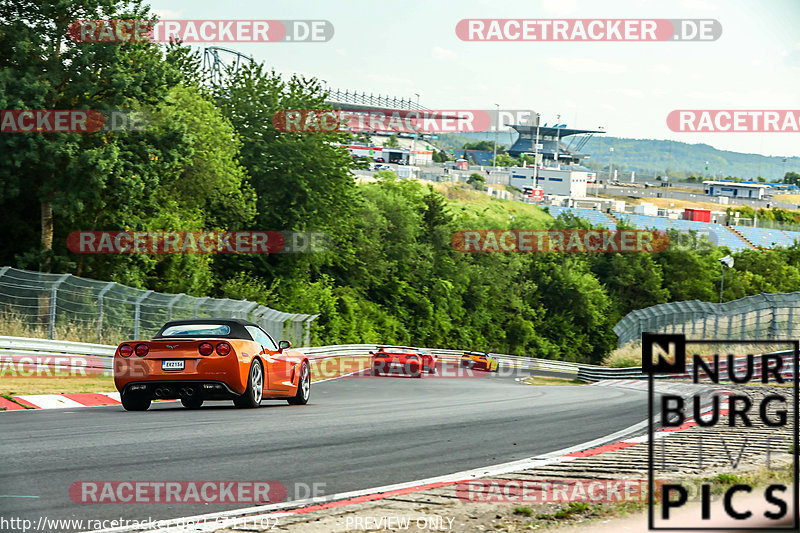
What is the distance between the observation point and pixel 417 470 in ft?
27.3

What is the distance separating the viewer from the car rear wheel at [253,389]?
12.9 m

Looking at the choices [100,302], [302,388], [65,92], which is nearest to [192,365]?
[302,388]

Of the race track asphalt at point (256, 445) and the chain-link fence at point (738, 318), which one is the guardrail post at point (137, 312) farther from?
the chain-link fence at point (738, 318)

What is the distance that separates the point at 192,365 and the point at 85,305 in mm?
8096

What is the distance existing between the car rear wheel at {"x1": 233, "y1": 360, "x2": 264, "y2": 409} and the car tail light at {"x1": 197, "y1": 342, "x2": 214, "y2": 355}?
86 cm

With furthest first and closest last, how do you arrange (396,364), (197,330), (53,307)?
1. (396,364)
2. (53,307)
3. (197,330)

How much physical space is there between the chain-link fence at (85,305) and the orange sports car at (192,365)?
6.28 m

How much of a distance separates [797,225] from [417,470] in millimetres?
153754

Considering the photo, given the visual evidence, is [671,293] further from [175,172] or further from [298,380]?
[298,380]

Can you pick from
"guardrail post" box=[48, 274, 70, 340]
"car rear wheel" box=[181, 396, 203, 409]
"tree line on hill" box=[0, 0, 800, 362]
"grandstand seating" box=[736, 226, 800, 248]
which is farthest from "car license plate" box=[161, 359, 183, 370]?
"grandstand seating" box=[736, 226, 800, 248]

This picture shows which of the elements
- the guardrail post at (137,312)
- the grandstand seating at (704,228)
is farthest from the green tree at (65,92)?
the grandstand seating at (704,228)

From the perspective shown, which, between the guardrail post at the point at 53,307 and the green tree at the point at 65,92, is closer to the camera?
the guardrail post at the point at 53,307

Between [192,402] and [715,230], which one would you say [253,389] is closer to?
[192,402]

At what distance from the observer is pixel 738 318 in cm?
2936
